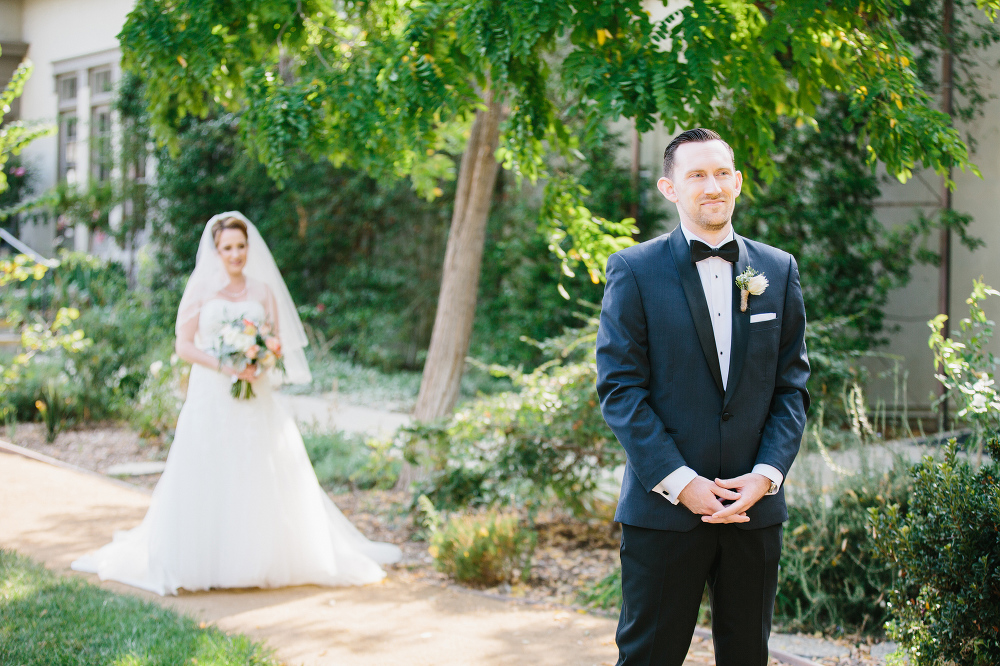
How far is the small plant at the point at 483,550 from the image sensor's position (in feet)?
15.6

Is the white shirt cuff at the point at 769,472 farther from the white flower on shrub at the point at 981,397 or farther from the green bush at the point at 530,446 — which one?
the green bush at the point at 530,446

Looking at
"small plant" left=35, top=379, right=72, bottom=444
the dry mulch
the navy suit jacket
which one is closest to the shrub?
the dry mulch

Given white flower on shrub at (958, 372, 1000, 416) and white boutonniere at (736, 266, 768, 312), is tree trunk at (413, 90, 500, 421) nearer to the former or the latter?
white flower on shrub at (958, 372, 1000, 416)

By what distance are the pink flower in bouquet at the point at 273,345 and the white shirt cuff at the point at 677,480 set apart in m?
3.18

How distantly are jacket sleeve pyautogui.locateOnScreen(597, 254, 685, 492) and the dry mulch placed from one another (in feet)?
5.86

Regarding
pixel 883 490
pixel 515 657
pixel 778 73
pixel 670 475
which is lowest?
pixel 515 657

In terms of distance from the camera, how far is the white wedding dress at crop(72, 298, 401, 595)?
457 cm

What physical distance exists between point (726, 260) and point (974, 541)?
1443 mm

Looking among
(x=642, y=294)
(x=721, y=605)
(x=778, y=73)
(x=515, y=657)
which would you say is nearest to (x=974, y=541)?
(x=721, y=605)

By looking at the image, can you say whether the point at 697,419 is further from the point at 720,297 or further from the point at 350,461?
the point at 350,461

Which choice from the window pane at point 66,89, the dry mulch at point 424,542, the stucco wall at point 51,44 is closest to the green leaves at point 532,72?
the dry mulch at point 424,542

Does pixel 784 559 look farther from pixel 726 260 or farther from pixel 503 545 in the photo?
pixel 726 260

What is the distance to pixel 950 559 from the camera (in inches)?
113

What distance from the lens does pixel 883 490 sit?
14.3 feet
